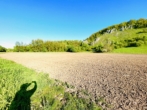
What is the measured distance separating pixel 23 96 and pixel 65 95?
1.71 m

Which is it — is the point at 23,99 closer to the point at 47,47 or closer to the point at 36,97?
the point at 36,97

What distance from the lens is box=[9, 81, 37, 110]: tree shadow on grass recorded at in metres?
4.64

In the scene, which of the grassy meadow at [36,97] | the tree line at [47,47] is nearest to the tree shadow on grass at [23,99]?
the grassy meadow at [36,97]

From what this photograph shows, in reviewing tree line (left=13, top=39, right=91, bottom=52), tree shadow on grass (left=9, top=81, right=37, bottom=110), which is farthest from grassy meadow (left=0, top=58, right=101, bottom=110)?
tree line (left=13, top=39, right=91, bottom=52)

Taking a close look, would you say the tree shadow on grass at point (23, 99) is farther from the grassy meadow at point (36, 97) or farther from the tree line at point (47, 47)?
the tree line at point (47, 47)

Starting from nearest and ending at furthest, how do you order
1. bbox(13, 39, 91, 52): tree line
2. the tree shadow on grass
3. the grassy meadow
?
the tree shadow on grass
the grassy meadow
bbox(13, 39, 91, 52): tree line

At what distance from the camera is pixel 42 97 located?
573 centimetres

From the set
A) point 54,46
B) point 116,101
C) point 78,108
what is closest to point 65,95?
point 78,108

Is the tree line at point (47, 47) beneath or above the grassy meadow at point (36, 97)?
above

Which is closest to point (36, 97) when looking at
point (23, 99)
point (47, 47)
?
point (23, 99)

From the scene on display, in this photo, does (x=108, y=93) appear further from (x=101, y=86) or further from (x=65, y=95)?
(x=65, y=95)

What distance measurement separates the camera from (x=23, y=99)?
5109 millimetres

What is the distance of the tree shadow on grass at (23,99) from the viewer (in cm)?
464

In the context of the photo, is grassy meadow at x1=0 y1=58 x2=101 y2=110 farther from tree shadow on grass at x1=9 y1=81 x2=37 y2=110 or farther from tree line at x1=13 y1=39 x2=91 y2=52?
tree line at x1=13 y1=39 x2=91 y2=52
